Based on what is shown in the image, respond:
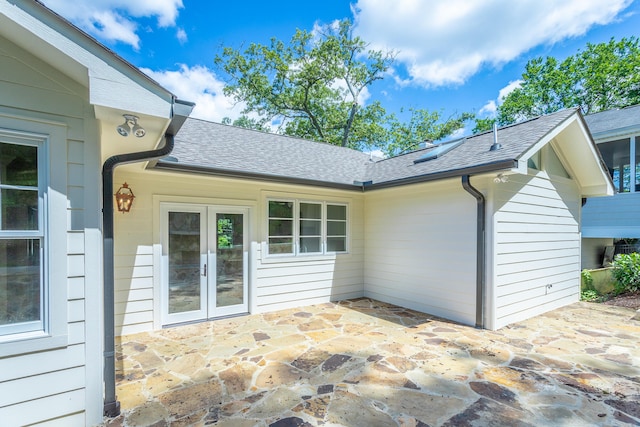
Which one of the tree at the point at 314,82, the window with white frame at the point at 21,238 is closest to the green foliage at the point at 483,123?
the tree at the point at 314,82

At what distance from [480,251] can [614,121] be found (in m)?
9.31

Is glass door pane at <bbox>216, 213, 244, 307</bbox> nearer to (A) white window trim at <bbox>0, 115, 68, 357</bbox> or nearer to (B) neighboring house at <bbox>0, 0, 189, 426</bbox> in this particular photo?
(B) neighboring house at <bbox>0, 0, 189, 426</bbox>

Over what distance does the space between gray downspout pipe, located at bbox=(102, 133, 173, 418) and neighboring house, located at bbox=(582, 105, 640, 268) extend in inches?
472

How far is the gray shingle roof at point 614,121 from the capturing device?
905 centimetres

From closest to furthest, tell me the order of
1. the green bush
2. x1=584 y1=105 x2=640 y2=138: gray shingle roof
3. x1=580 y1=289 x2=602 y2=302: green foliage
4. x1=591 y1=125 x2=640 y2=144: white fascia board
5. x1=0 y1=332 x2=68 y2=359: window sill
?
x1=0 y1=332 x2=68 y2=359: window sill, the green bush, x1=580 y1=289 x2=602 y2=302: green foliage, x1=591 y1=125 x2=640 y2=144: white fascia board, x1=584 y1=105 x2=640 y2=138: gray shingle roof

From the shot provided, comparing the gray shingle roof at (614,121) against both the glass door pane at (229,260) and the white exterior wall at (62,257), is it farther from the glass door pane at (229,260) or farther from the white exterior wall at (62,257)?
the white exterior wall at (62,257)

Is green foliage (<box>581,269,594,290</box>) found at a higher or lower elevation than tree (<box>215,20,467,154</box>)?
lower

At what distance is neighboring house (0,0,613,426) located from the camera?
2195 millimetres

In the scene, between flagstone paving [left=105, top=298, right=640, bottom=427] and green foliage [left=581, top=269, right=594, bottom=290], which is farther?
green foliage [left=581, top=269, right=594, bottom=290]

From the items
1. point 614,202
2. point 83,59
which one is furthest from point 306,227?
point 614,202

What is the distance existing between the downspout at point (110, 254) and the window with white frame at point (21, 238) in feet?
1.80

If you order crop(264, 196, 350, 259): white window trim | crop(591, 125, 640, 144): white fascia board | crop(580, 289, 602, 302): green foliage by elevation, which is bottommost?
crop(580, 289, 602, 302): green foliage

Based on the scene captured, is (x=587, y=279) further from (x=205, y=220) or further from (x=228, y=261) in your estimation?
(x=205, y=220)

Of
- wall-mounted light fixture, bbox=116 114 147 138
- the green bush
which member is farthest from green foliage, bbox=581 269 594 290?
wall-mounted light fixture, bbox=116 114 147 138
